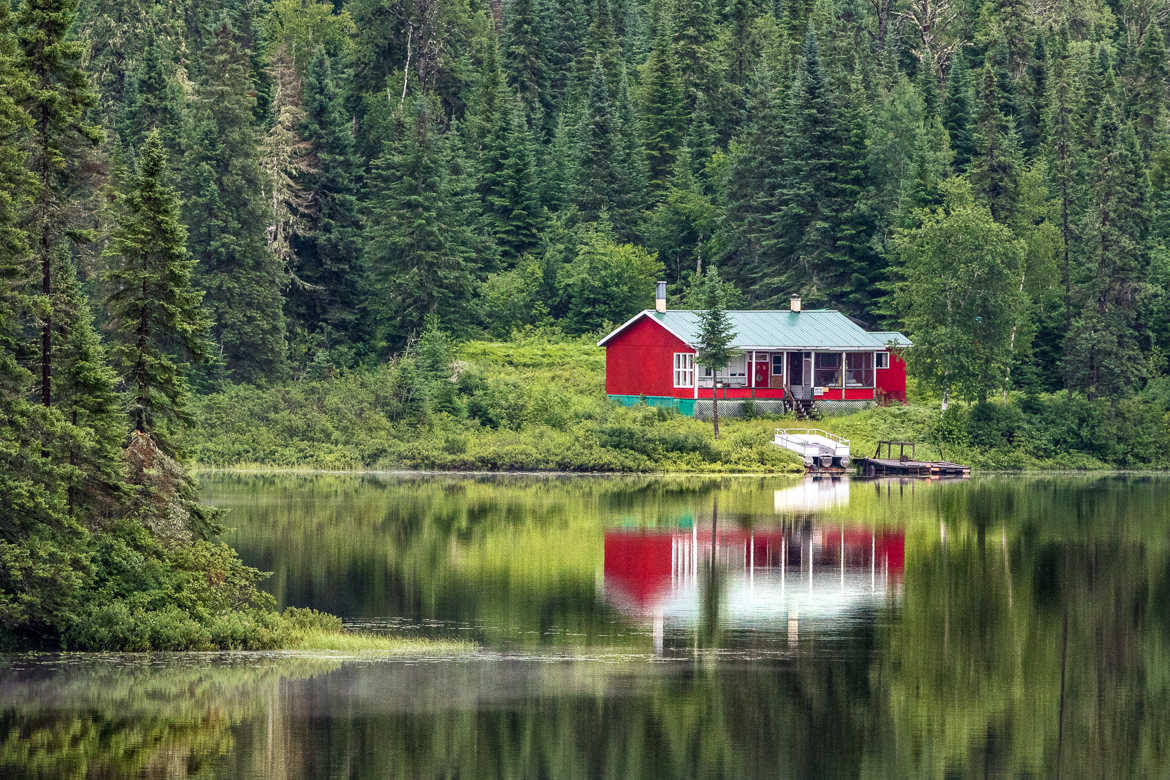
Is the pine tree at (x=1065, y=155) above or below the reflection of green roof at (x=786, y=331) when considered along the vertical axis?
above

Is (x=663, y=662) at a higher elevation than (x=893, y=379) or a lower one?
lower

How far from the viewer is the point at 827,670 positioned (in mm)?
29531

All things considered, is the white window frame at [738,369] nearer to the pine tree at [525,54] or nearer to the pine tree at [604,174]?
the pine tree at [604,174]

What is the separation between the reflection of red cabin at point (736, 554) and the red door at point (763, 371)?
31.2m

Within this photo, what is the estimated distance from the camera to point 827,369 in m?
80.8

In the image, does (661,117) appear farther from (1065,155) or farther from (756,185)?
(1065,155)

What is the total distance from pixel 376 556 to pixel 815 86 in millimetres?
57246

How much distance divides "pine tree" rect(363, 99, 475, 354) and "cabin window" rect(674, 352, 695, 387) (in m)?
14.4

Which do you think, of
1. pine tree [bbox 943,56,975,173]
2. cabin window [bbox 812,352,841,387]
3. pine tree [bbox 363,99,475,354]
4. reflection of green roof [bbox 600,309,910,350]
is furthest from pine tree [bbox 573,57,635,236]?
cabin window [bbox 812,352,841,387]

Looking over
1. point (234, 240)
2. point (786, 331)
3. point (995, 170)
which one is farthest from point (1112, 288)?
point (234, 240)

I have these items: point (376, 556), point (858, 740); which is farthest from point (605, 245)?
point (858, 740)

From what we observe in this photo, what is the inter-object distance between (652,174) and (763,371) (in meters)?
31.4

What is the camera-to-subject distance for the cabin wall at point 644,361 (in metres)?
78.7

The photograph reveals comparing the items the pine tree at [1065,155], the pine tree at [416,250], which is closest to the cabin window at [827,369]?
the pine tree at [1065,155]
